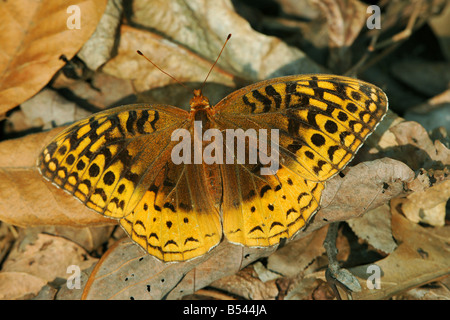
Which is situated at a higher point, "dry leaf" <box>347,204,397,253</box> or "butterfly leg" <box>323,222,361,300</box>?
"dry leaf" <box>347,204,397,253</box>

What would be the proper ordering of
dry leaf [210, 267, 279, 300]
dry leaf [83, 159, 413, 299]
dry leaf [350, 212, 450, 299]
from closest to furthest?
1. dry leaf [83, 159, 413, 299]
2. dry leaf [350, 212, 450, 299]
3. dry leaf [210, 267, 279, 300]

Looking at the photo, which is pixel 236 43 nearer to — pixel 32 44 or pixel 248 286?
pixel 32 44

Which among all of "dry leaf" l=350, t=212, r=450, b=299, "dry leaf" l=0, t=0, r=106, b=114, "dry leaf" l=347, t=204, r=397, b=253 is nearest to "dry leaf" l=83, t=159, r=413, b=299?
"dry leaf" l=347, t=204, r=397, b=253

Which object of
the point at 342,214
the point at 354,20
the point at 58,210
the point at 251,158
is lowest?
the point at 58,210

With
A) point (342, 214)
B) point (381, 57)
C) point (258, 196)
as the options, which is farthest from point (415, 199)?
point (381, 57)

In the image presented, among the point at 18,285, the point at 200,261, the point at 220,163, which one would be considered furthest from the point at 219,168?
the point at 18,285

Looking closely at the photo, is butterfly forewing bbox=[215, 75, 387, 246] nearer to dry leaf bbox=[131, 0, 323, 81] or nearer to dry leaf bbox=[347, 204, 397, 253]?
dry leaf bbox=[347, 204, 397, 253]

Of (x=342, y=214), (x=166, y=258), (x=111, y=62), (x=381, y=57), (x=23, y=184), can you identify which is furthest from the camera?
(x=381, y=57)
